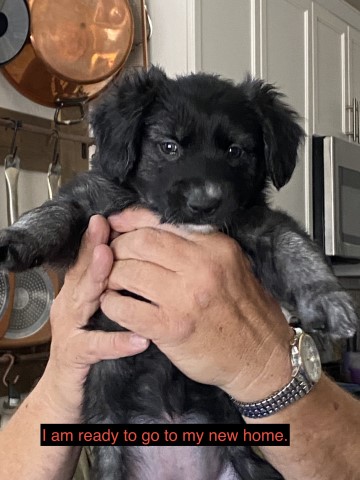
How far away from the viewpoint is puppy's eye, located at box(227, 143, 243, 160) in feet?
3.98

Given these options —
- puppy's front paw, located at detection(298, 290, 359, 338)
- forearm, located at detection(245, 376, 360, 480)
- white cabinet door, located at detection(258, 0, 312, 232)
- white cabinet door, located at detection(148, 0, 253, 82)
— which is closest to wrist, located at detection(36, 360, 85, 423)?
forearm, located at detection(245, 376, 360, 480)

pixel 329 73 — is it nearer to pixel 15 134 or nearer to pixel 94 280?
pixel 15 134

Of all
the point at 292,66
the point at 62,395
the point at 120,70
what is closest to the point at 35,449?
the point at 62,395

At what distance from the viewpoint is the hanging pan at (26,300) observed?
2.00 meters

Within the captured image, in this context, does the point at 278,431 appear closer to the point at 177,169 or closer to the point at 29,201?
the point at 177,169

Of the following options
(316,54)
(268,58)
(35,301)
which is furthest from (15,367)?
(316,54)

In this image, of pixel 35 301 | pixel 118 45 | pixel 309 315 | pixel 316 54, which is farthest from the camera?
pixel 316 54

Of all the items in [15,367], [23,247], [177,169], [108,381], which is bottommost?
[15,367]

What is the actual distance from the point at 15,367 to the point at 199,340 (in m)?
1.20

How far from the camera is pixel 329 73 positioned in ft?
10.8

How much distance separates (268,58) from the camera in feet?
9.20

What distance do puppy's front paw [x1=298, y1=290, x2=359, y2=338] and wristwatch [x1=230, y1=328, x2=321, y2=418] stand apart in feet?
0.23

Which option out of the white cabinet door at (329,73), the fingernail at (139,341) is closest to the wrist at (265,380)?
the fingernail at (139,341)

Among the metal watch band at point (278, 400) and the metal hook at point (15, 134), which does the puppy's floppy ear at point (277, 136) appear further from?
the metal hook at point (15, 134)
